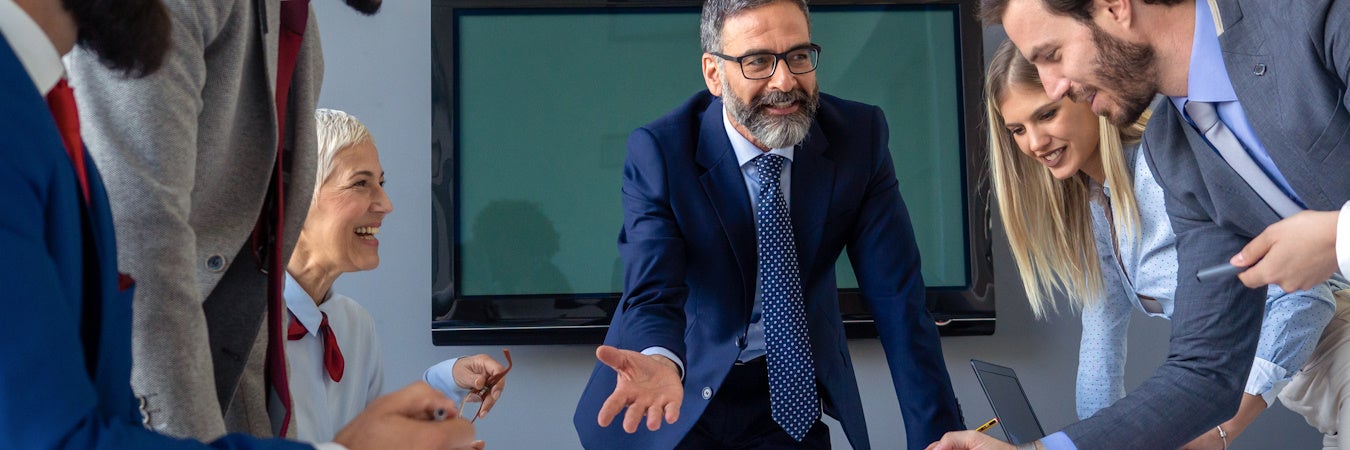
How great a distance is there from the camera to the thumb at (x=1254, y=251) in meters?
1.51

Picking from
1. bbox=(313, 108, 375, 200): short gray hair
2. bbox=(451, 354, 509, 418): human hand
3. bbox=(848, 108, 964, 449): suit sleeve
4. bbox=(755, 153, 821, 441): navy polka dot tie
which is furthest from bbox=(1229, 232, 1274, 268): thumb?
bbox=(313, 108, 375, 200): short gray hair

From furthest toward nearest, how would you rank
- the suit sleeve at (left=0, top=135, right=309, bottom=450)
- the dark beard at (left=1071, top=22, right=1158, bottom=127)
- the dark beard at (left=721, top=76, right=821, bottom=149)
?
the dark beard at (left=721, top=76, right=821, bottom=149) → the dark beard at (left=1071, top=22, right=1158, bottom=127) → the suit sleeve at (left=0, top=135, right=309, bottom=450)

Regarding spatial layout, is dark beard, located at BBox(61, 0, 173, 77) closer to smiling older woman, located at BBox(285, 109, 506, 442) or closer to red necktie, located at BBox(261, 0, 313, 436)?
red necktie, located at BBox(261, 0, 313, 436)

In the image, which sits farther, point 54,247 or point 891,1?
point 891,1

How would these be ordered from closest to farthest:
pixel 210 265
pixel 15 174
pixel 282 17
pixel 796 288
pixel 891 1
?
pixel 15 174
pixel 210 265
pixel 282 17
pixel 796 288
pixel 891 1

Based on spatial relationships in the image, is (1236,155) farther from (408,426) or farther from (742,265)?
(408,426)

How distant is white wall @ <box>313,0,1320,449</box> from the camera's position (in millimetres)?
3291

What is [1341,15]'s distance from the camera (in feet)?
4.54

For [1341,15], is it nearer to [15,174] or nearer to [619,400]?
[619,400]

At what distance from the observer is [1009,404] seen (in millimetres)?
2508

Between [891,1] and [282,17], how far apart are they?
92.1 inches

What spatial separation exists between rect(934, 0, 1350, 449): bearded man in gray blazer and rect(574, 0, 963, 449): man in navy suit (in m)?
0.37

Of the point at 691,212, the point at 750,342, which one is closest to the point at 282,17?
the point at 691,212

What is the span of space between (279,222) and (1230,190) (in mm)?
1418
